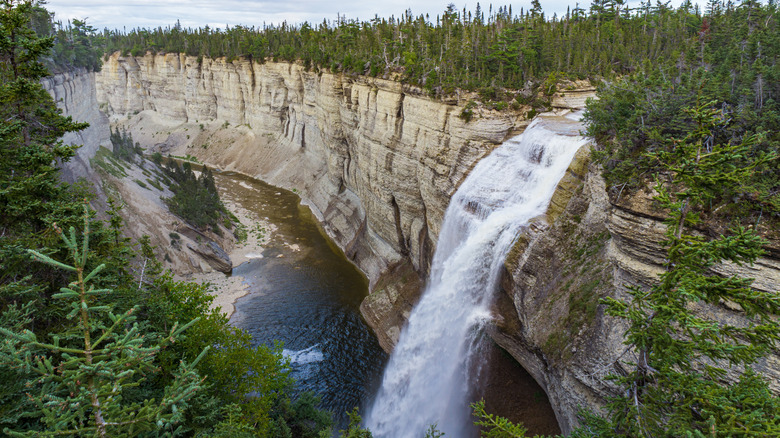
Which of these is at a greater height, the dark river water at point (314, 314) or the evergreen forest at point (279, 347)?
the evergreen forest at point (279, 347)

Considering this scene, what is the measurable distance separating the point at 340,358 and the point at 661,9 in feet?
185

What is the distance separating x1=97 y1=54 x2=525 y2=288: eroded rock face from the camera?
31.0 m

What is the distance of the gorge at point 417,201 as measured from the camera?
571 inches

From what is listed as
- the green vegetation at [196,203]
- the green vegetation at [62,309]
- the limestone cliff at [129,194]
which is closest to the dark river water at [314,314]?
the limestone cliff at [129,194]

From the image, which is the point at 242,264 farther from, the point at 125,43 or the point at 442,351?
the point at 125,43

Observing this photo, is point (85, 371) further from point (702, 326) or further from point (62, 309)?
point (702, 326)

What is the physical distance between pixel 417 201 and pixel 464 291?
1206 cm

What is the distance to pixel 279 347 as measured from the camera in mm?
18281

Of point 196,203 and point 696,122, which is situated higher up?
point 696,122

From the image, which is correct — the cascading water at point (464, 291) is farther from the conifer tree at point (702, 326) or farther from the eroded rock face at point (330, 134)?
the conifer tree at point (702, 326)

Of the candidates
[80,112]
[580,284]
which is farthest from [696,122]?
[80,112]

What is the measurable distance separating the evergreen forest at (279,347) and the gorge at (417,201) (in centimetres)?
109

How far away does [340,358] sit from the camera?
94.2 feet

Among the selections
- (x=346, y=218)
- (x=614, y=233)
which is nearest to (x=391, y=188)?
(x=346, y=218)
